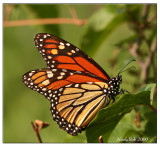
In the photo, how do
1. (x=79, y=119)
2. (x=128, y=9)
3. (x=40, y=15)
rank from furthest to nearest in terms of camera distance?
1. (x=40, y=15)
2. (x=128, y=9)
3. (x=79, y=119)

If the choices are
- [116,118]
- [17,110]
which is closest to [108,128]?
[116,118]

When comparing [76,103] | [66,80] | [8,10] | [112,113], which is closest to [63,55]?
[66,80]

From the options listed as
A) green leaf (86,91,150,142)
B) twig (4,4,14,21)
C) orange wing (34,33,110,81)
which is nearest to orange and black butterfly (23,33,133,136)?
orange wing (34,33,110,81)

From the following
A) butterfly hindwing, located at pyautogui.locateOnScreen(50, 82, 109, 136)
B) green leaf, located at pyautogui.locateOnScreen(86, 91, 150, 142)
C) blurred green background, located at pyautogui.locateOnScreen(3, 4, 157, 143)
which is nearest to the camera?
green leaf, located at pyautogui.locateOnScreen(86, 91, 150, 142)

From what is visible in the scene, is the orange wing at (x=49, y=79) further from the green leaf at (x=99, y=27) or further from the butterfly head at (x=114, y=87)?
the green leaf at (x=99, y=27)

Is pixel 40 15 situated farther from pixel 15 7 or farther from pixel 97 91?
pixel 97 91

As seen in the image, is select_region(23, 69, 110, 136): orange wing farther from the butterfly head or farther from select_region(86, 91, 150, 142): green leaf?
select_region(86, 91, 150, 142): green leaf
